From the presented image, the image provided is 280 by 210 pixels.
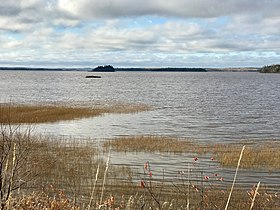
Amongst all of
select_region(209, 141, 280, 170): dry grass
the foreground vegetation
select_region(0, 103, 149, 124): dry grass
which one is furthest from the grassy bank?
select_region(0, 103, 149, 124): dry grass

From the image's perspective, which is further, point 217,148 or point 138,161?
point 217,148

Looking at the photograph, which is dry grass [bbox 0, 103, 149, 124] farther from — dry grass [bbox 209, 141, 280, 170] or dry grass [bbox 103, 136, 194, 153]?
dry grass [bbox 209, 141, 280, 170]

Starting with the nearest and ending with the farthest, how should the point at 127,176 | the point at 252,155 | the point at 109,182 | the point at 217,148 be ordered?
the point at 109,182 → the point at 127,176 → the point at 252,155 → the point at 217,148

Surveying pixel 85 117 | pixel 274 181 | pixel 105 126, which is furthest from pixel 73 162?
pixel 85 117

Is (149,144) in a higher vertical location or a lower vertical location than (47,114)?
lower

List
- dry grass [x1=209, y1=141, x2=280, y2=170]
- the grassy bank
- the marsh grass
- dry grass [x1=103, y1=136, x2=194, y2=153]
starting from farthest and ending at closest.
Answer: dry grass [x1=103, y1=136, x2=194, y2=153] < the marsh grass < dry grass [x1=209, y1=141, x2=280, y2=170] < the grassy bank

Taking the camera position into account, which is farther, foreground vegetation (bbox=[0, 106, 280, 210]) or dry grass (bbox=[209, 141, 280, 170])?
dry grass (bbox=[209, 141, 280, 170])

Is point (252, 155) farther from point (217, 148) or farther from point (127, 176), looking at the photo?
point (127, 176)

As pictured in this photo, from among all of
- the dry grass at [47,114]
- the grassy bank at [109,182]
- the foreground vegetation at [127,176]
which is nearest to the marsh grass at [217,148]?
the foreground vegetation at [127,176]

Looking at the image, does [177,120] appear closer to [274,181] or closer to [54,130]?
[54,130]

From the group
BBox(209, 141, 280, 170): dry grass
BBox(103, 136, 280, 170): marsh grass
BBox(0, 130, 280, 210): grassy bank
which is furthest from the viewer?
BBox(103, 136, 280, 170): marsh grass

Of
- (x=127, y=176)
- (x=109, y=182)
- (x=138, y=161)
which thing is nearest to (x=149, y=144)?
(x=138, y=161)

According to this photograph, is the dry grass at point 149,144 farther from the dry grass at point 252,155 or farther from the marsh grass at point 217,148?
the dry grass at point 252,155

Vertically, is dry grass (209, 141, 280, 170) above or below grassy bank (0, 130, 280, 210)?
below
